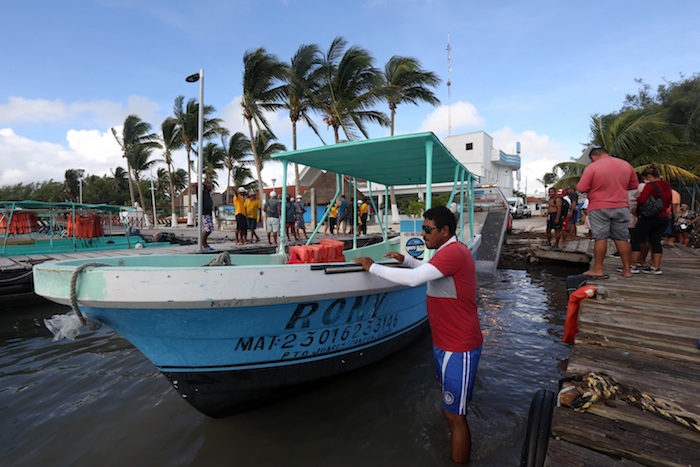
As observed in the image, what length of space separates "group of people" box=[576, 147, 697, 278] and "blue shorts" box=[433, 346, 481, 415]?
3.10 meters

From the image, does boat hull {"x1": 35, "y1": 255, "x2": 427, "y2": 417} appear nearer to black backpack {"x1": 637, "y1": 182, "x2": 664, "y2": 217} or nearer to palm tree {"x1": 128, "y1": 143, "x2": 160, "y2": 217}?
black backpack {"x1": 637, "y1": 182, "x2": 664, "y2": 217}

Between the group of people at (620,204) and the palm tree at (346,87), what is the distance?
12.9 metres

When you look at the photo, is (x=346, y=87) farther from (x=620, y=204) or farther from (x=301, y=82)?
(x=620, y=204)

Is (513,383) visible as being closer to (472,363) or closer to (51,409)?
(472,363)

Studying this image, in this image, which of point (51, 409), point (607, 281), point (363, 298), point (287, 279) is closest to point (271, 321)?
point (287, 279)

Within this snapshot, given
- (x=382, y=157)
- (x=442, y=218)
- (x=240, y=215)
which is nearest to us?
(x=442, y=218)

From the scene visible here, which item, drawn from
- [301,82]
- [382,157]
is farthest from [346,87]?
[382,157]

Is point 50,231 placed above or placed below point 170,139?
below

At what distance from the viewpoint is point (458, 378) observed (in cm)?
242

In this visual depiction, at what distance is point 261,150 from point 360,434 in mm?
26031

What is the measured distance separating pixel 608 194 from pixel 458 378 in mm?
3412

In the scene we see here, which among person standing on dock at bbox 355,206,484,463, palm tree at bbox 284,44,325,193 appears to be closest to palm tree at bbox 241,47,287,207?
palm tree at bbox 284,44,325,193

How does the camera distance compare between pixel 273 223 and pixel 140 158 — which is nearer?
pixel 273 223

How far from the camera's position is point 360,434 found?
3.10 metres
